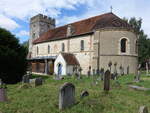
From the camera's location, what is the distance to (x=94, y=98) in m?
8.70

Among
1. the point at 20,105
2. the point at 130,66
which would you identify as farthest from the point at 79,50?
the point at 20,105

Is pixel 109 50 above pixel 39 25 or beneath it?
beneath

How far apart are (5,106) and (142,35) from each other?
52433mm

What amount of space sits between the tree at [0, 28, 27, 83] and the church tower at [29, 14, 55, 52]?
26.1 metres

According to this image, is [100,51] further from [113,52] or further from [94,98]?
[94,98]

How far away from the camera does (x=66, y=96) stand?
772 cm

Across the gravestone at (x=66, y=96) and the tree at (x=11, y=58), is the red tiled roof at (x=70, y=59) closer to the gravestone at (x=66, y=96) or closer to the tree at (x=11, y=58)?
the tree at (x=11, y=58)

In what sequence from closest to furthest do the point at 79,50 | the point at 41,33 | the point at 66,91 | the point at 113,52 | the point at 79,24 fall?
1. the point at 66,91
2. the point at 113,52
3. the point at 79,50
4. the point at 79,24
5. the point at 41,33

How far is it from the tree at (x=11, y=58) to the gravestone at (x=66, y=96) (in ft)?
41.6

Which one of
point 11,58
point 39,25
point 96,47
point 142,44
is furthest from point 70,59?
point 142,44

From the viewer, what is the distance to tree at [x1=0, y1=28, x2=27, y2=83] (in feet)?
61.0

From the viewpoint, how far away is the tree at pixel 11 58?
18.6 metres

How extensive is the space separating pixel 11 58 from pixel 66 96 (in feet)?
43.1

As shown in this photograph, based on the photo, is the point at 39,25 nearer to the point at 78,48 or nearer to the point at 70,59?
the point at 78,48
